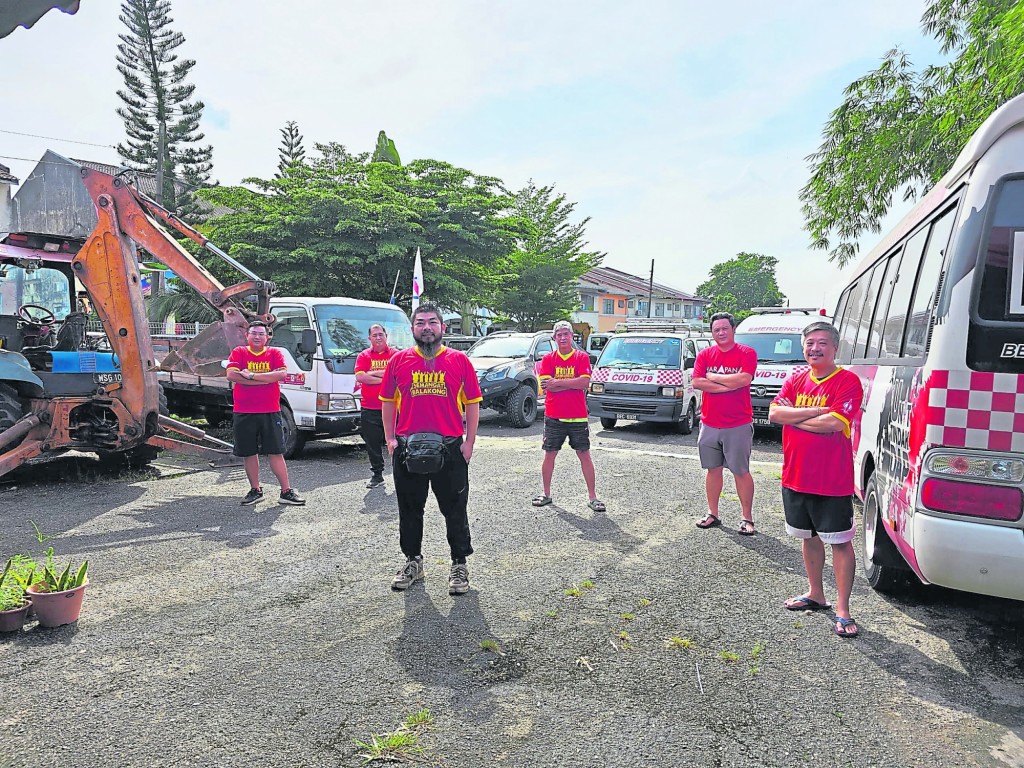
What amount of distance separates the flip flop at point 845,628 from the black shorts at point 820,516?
1.49ft

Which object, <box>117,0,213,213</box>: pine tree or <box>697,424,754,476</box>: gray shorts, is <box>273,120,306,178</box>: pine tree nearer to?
<box>117,0,213,213</box>: pine tree

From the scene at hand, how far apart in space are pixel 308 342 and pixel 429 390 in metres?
4.71

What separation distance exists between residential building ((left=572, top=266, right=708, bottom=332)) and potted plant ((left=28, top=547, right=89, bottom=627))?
39968 mm

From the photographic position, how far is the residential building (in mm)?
51188

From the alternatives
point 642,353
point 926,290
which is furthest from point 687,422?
point 926,290

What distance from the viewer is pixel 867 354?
5.60 metres

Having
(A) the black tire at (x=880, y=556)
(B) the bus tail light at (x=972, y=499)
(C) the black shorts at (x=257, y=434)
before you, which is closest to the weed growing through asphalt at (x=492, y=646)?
(B) the bus tail light at (x=972, y=499)

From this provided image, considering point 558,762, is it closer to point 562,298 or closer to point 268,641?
point 268,641

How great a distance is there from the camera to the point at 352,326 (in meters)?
9.87

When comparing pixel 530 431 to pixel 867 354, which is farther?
pixel 530 431

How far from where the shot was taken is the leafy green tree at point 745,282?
3706 inches

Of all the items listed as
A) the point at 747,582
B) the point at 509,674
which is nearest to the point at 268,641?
the point at 509,674

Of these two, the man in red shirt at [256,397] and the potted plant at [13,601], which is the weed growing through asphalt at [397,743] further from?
the man in red shirt at [256,397]

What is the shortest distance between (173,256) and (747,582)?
662cm
